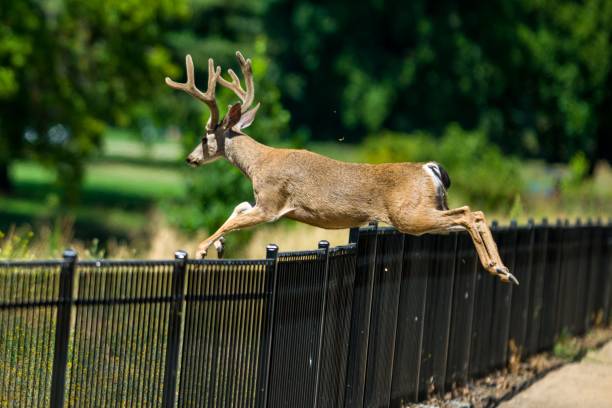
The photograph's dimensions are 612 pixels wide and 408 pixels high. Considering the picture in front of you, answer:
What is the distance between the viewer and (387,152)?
113 feet

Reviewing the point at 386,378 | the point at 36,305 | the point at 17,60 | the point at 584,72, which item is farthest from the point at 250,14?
the point at 36,305

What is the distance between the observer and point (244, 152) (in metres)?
9.87

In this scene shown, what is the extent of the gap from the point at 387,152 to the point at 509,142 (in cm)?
2019

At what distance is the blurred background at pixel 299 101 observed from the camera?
2483 centimetres

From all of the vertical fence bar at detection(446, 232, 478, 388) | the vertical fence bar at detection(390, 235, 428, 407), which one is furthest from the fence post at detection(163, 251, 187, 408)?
the vertical fence bar at detection(446, 232, 478, 388)

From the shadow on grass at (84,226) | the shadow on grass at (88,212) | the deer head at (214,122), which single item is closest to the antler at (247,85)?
the deer head at (214,122)

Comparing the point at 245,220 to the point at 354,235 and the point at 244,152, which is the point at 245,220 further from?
the point at 354,235

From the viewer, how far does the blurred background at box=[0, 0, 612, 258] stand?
81.5 ft

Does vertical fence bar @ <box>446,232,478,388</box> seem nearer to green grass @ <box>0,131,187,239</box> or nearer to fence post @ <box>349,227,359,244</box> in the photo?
fence post @ <box>349,227,359,244</box>

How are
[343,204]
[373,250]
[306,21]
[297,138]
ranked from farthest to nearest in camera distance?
[306,21]
[297,138]
[373,250]
[343,204]

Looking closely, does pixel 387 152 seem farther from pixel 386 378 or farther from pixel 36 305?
pixel 36 305

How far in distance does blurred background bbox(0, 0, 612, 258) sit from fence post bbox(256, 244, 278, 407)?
22.6ft

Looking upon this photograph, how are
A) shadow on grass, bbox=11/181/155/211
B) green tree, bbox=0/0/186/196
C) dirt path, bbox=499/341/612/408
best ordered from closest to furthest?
1. dirt path, bbox=499/341/612/408
2. green tree, bbox=0/0/186/196
3. shadow on grass, bbox=11/181/155/211

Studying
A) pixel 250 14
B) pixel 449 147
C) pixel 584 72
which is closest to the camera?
pixel 449 147
